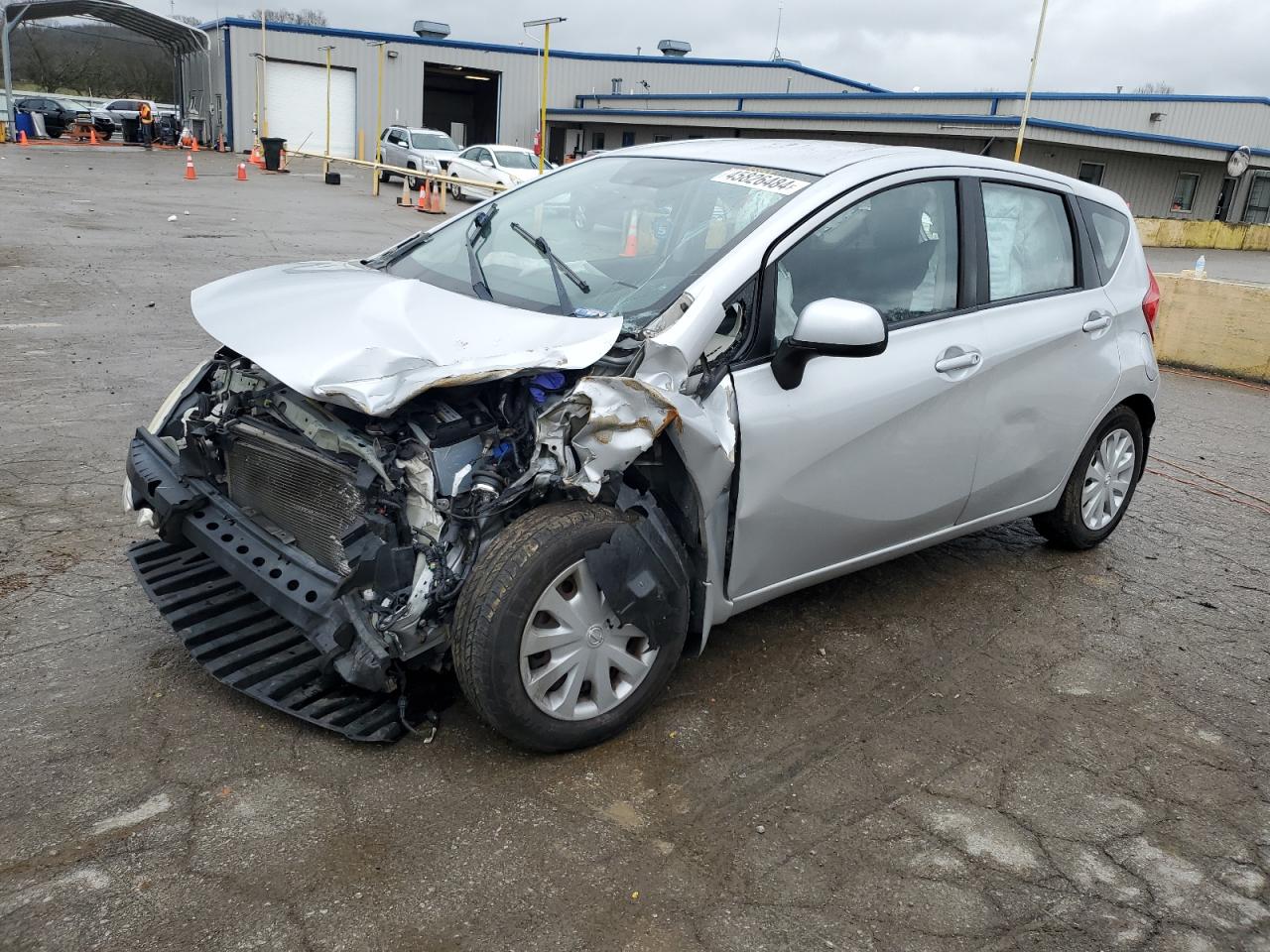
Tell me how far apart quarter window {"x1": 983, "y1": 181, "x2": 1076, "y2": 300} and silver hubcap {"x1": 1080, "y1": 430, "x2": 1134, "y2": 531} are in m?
0.88

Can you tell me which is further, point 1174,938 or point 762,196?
point 762,196

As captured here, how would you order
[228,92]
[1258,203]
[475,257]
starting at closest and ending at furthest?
[475,257], [1258,203], [228,92]

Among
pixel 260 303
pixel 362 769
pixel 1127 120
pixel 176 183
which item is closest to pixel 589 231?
pixel 260 303

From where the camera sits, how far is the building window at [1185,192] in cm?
3481

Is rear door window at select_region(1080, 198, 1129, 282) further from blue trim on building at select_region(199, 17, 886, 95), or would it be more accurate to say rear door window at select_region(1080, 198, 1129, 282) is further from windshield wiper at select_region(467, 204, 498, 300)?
blue trim on building at select_region(199, 17, 886, 95)

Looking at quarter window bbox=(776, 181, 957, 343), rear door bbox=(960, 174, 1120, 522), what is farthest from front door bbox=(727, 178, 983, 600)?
rear door bbox=(960, 174, 1120, 522)

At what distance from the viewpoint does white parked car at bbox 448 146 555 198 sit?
25.0m

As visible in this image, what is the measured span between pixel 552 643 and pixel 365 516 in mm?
658

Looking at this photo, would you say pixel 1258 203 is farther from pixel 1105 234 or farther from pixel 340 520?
pixel 340 520

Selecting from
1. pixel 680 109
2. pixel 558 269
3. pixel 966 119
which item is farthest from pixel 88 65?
pixel 558 269

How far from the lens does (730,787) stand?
3.05m

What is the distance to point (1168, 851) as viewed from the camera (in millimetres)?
2926

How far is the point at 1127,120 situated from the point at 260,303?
1397 inches

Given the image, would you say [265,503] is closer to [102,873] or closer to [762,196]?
[102,873]
